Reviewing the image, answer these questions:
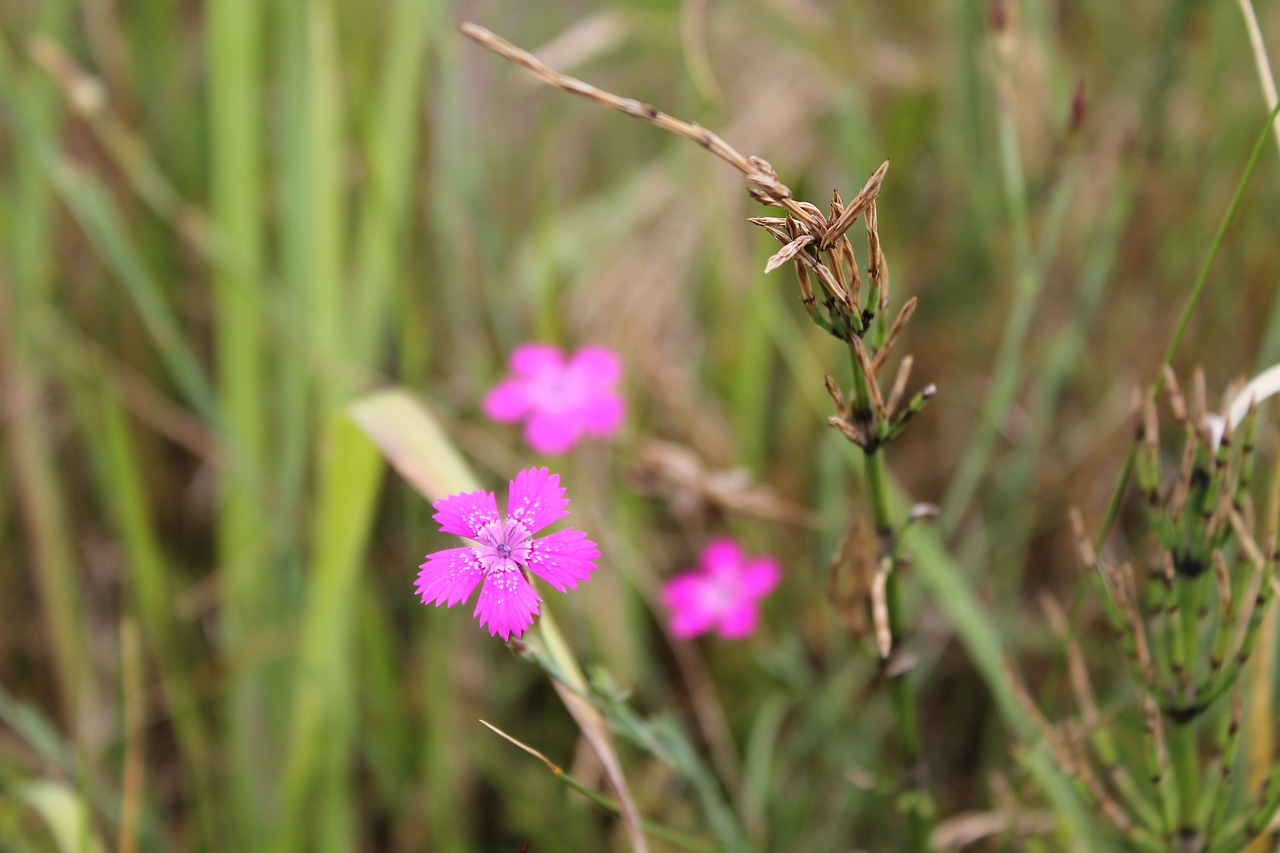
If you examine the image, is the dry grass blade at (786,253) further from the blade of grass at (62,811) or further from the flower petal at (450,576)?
the blade of grass at (62,811)

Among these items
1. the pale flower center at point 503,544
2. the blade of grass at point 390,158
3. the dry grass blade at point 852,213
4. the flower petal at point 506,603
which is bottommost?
the flower petal at point 506,603

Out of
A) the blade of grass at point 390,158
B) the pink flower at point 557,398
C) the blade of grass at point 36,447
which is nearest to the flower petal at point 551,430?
the pink flower at point 557,398

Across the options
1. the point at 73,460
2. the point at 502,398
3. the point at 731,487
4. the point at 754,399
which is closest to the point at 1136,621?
the point at 731,487

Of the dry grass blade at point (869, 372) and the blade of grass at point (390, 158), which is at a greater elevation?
the blade of grass at point (390, 158)

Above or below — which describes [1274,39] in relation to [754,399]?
above

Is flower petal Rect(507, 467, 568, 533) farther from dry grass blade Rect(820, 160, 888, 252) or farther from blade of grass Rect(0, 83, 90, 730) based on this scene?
blade of grass Rect(0, 83, 90, 730)

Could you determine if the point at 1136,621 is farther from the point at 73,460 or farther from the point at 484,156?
the point at 73,460
